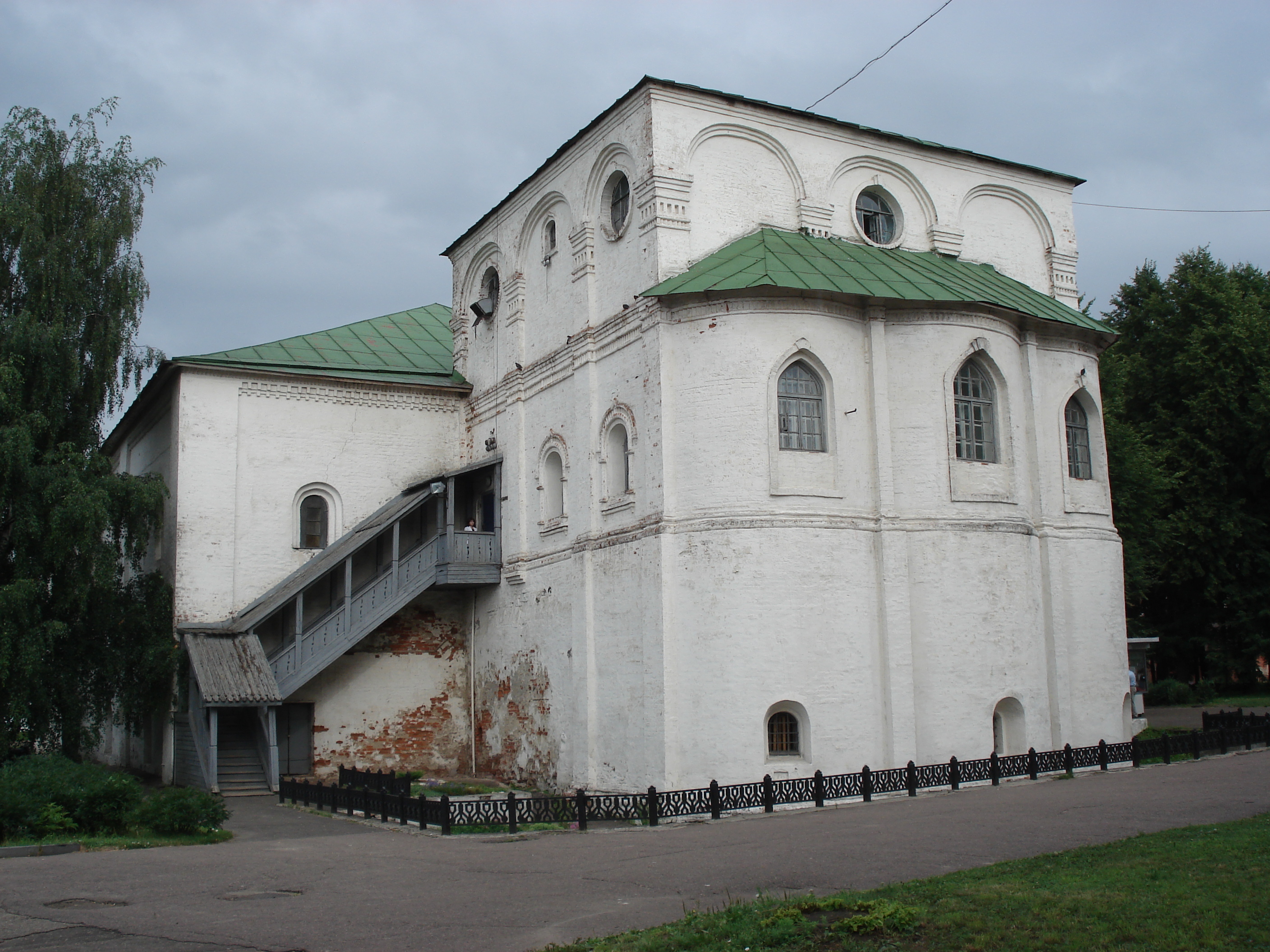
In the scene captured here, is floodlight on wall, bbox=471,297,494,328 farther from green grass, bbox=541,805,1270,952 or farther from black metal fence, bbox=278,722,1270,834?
green grass, bbox=541,805,1270,952

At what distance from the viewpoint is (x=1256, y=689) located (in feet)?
115

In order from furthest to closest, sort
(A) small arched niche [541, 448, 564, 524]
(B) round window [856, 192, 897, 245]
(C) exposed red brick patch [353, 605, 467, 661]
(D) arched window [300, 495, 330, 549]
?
1. (D) arched window [300, 495, 330, 549]
2. (C) exposed red brick patch [353, 605, 467, 661]
3. (A) small arched niche [541, 448, 564, 524]
4. (B) round window [856, 192, 897, 245]

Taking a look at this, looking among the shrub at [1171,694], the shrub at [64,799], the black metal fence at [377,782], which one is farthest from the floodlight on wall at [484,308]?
the shrub at [1171,694]

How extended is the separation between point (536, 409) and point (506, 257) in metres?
3.55

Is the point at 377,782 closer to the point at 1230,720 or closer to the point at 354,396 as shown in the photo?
the point at 354,396

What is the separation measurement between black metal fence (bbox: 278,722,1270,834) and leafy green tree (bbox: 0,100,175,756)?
397cm

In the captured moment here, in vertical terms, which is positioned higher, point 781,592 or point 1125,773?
point 781,592

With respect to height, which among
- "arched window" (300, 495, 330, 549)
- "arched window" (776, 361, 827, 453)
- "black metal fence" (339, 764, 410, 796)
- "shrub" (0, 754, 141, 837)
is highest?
"arched window" (776, 361, 827, 453)

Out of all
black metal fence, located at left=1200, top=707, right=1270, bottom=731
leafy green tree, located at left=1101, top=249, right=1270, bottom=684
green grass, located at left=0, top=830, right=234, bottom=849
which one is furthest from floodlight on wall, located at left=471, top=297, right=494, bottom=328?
leafy green tree, located at left=1101, top=249, right=1270, bottom=684

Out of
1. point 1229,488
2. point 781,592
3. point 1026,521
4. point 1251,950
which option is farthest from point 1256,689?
point 1251,950

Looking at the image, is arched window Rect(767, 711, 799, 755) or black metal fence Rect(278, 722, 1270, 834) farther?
arched window Rect(767, 711, 799, 755)

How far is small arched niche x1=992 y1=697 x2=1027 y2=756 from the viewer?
1808 cm

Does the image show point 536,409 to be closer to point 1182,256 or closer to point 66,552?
point 66,552

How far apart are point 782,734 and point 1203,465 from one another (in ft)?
73.5
